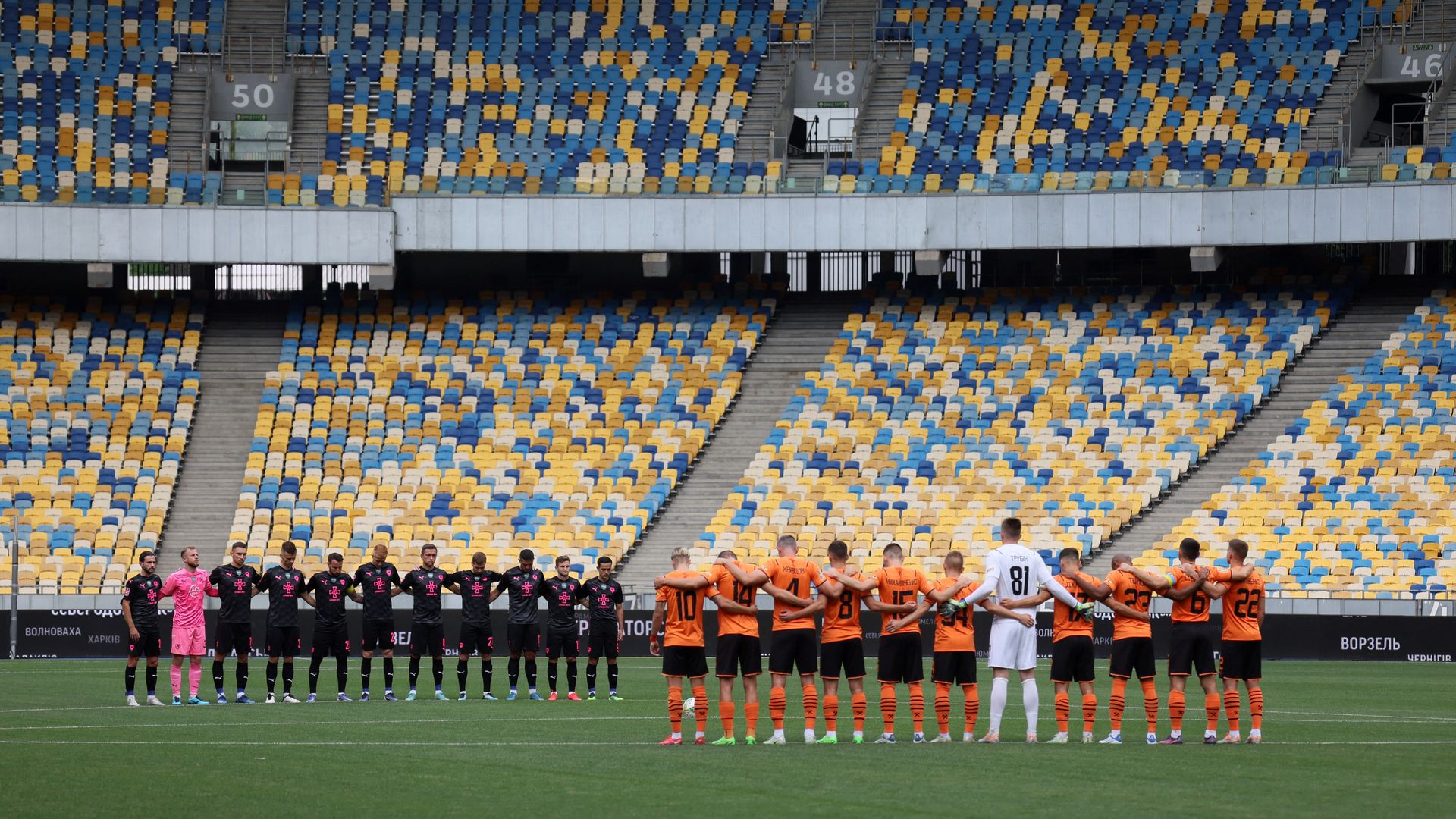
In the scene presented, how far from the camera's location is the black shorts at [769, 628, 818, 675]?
17.8 metres

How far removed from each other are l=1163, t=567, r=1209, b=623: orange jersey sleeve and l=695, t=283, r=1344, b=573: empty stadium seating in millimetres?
18474

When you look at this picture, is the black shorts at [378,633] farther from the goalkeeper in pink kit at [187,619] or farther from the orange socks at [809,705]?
the orange socks at [809,705]

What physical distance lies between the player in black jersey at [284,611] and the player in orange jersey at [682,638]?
8046 millimetres

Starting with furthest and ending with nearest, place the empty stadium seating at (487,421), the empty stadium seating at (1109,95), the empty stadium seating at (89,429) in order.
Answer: the empty stadium seating at (1109,95) < the empty stadium seating at (487,421) < the empty stadium seating at (89,429)

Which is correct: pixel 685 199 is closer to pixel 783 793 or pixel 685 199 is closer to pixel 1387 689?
pixel 1387 689

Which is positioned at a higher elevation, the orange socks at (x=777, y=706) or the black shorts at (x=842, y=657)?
the black shorts at (x=842, y=657)

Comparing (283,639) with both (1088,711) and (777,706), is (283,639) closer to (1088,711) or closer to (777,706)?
(777,706)

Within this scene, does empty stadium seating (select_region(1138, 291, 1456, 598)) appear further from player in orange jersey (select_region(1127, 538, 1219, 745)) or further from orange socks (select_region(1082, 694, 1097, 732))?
orange socks (select_region(1082, 694, 1097, 732))

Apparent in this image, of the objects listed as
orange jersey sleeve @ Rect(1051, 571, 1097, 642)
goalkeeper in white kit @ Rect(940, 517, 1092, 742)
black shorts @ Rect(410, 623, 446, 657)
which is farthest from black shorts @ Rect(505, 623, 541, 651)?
orange jersey sleeve @ Rect(1051, 571, 1097, 642)

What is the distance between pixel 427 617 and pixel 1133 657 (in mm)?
10754

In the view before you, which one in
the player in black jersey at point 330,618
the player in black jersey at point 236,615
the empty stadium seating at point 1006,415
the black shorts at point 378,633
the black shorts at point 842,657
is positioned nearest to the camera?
the black shorts at point 842,657

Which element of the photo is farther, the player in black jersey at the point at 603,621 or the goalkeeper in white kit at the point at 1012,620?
the player in black jersey at the point at 603,621

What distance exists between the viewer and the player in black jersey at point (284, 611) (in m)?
24.5

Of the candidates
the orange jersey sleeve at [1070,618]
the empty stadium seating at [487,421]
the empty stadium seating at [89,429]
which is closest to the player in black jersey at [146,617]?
the orange jersey sleeve at [1070,618]
